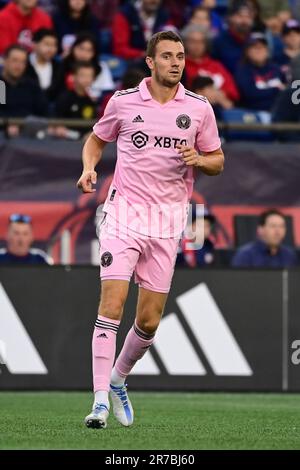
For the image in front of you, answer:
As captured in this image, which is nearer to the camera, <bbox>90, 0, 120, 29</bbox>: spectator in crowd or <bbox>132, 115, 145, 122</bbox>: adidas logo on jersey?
<bbox>132, 115, 145, 122</bbox>: adidas logo on jersey

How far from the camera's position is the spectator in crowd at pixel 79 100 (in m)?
15.0

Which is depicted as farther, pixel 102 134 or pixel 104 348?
pixel 102 134

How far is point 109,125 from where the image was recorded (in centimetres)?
893

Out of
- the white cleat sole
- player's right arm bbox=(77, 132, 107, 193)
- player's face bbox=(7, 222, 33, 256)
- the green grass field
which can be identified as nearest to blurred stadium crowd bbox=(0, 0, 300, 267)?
player's face bbox=(7, 222, 33, 256)

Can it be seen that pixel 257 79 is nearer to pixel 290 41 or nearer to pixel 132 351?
pixel 290 41

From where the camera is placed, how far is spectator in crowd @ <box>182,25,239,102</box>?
632 inches

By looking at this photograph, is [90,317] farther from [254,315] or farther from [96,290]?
[254,315]

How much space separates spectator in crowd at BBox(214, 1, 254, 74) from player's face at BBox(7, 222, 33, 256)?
14.8 feet

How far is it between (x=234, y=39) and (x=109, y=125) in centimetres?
844

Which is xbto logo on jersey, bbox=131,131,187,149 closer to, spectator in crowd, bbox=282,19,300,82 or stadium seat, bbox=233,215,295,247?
stadium seat, bbox=233,215,295,247

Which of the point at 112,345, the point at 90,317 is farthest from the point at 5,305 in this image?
the point at 112,345

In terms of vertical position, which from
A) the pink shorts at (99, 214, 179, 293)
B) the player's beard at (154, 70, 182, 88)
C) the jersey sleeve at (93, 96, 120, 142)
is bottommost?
the pink shorts at (99, 214, 179, 293)

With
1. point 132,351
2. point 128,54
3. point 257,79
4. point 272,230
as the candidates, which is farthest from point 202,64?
point 132,351

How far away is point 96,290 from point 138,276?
14.1ft
